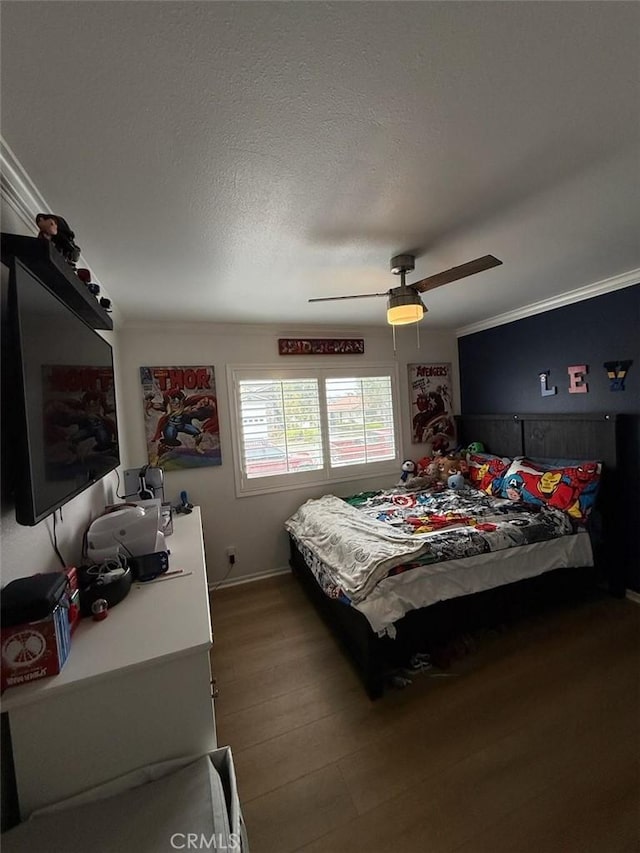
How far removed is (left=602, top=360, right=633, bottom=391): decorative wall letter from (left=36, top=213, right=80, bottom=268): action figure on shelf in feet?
11.3

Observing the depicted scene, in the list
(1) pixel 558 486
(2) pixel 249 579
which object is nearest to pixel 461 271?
(1) pixel 558 486

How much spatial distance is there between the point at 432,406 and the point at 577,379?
4.80 ft

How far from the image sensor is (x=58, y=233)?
1.12 m

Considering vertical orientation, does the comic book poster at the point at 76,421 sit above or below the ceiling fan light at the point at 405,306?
below

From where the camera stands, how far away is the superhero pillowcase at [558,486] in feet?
8.20

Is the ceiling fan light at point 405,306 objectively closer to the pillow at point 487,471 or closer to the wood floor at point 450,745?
the pillow at point 487,471

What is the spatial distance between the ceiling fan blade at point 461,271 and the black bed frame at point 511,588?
185 centimetres

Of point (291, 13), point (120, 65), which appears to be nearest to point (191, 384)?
point (120, 65)

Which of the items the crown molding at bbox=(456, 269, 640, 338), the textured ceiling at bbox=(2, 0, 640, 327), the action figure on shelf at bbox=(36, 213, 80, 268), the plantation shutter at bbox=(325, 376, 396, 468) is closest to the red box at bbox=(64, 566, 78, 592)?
the action figure on shelf at bbox=(36, 213, 80, 268)

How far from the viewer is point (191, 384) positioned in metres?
3.08

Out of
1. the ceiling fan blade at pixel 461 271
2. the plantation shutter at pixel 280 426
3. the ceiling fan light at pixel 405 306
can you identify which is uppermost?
the ceiling fan blade at pixel 461 271

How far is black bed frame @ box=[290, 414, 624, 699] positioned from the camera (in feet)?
6.33

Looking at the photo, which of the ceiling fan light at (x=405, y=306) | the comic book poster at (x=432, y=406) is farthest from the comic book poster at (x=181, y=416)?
the comic book poster at (x=432, y=406)

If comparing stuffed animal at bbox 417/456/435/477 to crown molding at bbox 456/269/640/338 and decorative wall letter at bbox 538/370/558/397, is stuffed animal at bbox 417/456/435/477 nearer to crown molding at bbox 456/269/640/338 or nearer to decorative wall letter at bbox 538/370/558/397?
decorative wall letter at bbox 538/370/558/397
